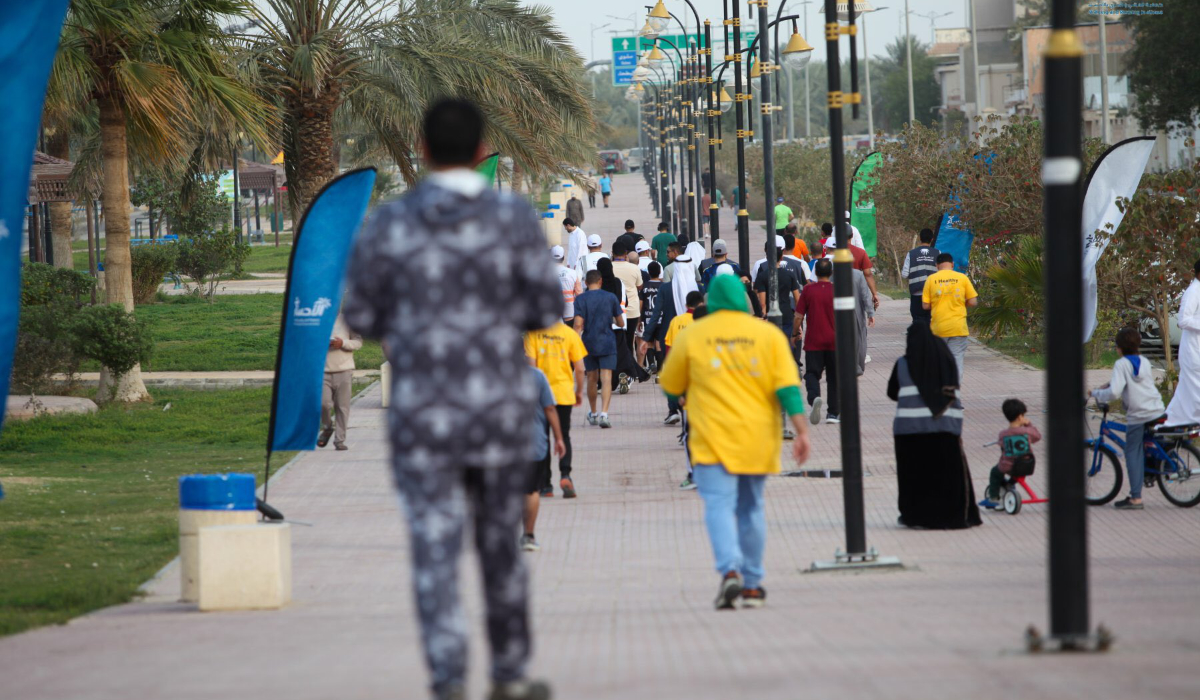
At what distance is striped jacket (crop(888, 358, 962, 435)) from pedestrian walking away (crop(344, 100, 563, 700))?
6560 millimetres

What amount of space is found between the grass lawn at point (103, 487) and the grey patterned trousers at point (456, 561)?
4517 millimetres

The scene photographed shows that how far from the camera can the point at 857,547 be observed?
892 centimetres

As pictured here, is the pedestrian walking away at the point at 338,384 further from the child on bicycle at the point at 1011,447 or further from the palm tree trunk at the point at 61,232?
the palm tree trunk at the point at 61,232

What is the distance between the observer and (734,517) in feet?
24.5

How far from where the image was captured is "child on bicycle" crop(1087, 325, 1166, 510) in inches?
427

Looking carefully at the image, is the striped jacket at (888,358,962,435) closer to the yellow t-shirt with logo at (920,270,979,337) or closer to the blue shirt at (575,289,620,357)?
the blue shirt at (575,289,620,357)

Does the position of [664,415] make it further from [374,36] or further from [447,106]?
[447,106]

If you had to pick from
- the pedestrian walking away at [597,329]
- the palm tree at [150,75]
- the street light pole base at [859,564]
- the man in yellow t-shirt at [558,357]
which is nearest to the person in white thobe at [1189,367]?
the street light pole base at [859,564]

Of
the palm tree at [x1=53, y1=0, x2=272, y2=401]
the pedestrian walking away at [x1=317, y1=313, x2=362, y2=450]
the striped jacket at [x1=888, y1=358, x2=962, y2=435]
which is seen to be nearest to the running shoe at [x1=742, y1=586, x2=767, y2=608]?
the striped jacket at [x1=888, y1=358, x2=962, y2=435]

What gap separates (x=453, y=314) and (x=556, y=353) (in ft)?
24.9

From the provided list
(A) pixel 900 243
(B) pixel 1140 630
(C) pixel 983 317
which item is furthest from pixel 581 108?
(B) pixel 1140 630

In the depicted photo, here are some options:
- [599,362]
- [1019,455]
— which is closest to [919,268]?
[599,362]

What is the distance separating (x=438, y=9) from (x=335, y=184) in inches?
474

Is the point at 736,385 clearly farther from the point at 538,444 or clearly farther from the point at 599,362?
the point at 599,362
